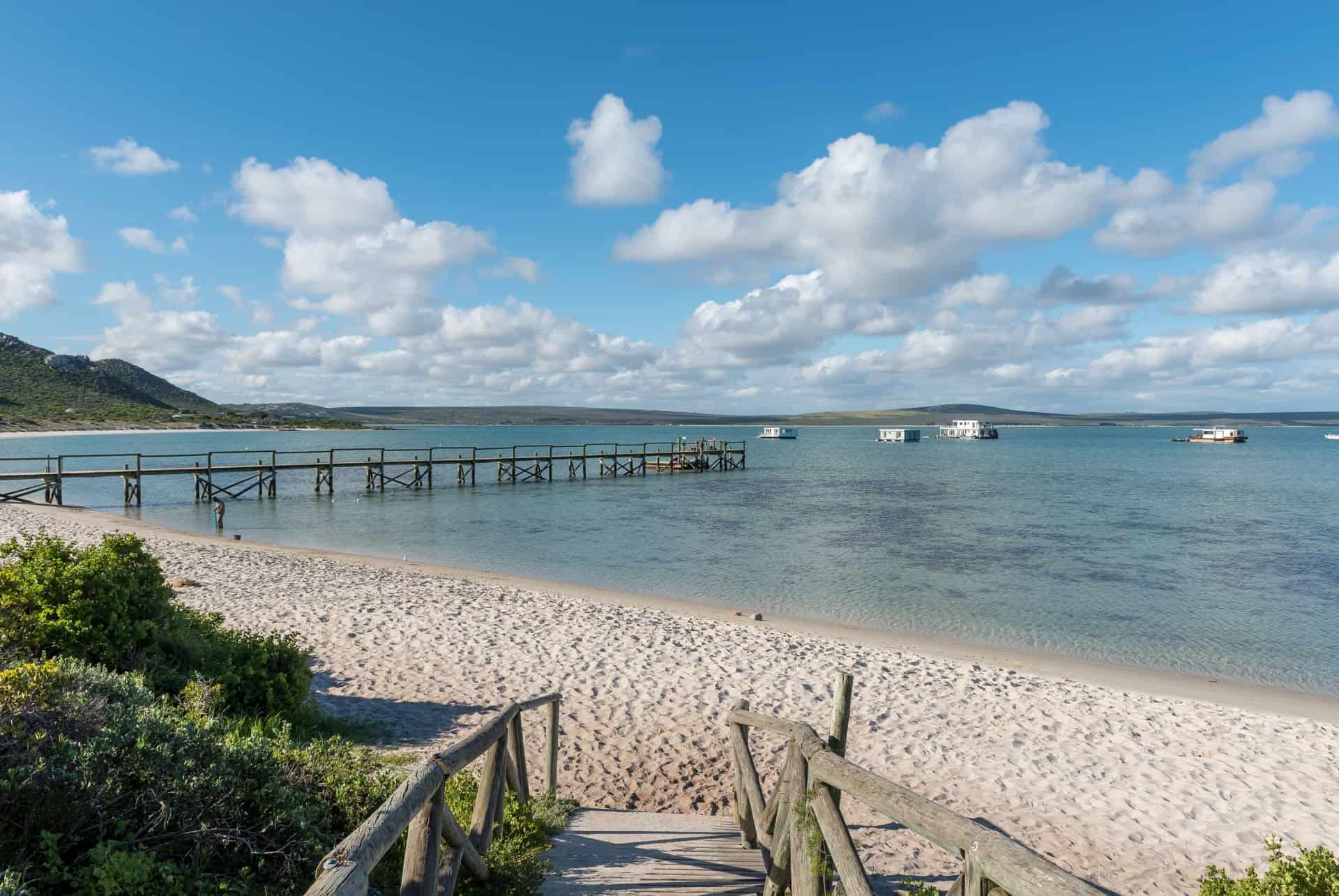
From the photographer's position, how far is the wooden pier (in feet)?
103

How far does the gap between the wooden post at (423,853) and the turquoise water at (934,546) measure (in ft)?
44.3

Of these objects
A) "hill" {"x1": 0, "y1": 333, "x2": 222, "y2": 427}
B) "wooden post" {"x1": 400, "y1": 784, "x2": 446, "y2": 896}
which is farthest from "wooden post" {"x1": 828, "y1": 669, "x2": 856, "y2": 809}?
"hill" {"x1": 0, "y1": 333, "x2": 222, "y2": 427}

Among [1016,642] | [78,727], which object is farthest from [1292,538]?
[78,727]

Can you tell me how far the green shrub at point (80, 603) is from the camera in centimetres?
568

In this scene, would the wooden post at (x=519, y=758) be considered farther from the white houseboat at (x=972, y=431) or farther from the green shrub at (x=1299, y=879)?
the white houseboat at (x=972, y=431)

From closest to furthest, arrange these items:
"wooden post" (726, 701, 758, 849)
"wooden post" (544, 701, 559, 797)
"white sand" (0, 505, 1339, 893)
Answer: "wooden post" (726, 701, 758, 849), "wooden post" (544, 701, 559, 797), "white sand" (0, 505, 1339, 893)

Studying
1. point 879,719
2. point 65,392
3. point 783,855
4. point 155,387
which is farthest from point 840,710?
point 155,387

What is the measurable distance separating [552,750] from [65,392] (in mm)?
139221

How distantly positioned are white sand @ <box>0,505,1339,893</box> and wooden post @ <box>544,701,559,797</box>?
568mm

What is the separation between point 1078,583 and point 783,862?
756 inches

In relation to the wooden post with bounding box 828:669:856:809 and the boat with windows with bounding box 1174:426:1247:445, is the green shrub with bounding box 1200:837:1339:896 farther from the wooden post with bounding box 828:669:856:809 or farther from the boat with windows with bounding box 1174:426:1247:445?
the boat with windows with bounding box 1174:426:1247:445

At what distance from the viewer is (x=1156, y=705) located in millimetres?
10008

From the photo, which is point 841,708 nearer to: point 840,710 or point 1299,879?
point 840,710

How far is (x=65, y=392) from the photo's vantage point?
111 meters
